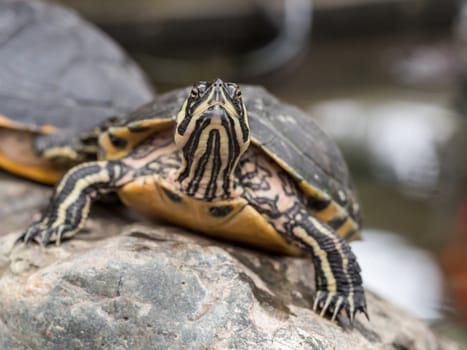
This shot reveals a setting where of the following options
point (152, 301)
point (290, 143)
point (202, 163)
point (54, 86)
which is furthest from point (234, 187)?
point (54, 86)

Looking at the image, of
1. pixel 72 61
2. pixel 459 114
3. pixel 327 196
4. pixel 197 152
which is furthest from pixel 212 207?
pixel 459 114

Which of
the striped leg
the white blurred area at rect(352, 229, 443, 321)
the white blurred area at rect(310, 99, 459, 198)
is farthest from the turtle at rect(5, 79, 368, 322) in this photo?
the white blurred area at rect(310, 99, 459, 198)

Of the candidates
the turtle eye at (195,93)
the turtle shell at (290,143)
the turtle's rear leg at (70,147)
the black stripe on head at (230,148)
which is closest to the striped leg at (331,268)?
the turtle shell at (290,143)

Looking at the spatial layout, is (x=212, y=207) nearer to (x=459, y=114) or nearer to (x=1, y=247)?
(x=1, y=247)

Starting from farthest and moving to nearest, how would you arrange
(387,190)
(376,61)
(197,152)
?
(376,61) < (387,190) < (197,152)

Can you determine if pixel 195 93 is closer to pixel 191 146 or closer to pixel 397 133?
pixel 191 146
